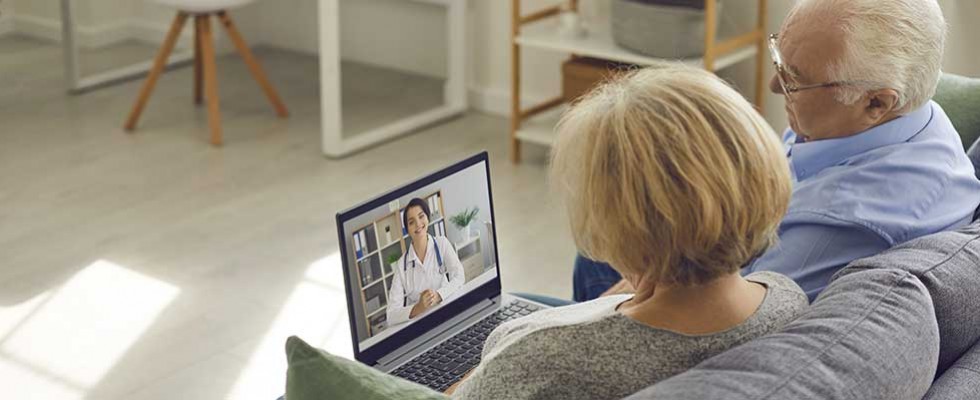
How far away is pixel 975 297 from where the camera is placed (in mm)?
1494

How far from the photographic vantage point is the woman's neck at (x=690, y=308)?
51.8 inches

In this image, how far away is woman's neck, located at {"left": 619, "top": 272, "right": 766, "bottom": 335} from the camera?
1315 millimetres

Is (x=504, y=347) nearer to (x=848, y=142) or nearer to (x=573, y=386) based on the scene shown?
(x=573, y=386)

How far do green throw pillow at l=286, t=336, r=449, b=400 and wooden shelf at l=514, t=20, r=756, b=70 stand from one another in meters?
2.79

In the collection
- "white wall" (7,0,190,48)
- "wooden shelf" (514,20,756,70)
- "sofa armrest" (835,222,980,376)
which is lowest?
"white wall" (7,0,190,48)

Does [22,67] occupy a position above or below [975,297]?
below

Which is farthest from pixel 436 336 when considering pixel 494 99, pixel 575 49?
Answer: pixel 494 99

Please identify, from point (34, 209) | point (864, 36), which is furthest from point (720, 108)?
point (34, 209)

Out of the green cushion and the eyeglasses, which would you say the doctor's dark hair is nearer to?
the eyeglasses

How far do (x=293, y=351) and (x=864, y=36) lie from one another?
1.00 m

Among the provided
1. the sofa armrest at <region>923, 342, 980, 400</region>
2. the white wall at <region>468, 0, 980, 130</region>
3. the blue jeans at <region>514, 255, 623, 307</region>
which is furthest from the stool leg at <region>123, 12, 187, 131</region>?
the sofa armrest at <region>923, 342, 980, 400</region>

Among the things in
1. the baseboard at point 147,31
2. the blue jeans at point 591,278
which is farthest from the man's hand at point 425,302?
the baseboard at point 147,31

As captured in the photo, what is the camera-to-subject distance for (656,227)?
1.24m

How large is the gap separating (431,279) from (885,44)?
0.72 metres
